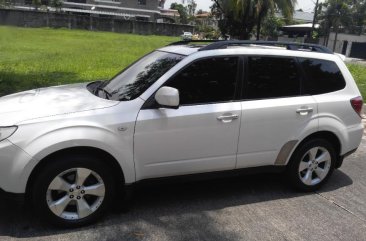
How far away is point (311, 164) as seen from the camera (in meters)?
4.99

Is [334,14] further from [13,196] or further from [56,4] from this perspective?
[13,196]

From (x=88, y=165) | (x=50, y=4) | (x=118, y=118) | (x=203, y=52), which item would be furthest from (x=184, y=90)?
(x=50, y=4)

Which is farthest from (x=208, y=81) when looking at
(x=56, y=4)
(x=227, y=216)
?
(x=56, y=4)

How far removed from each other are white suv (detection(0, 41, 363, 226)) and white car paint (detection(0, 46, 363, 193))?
1 cm

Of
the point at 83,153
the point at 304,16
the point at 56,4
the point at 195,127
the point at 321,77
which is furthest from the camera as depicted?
the point at 304,16

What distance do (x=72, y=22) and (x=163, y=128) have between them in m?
53.7

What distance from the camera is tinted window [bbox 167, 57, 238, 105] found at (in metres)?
4.23

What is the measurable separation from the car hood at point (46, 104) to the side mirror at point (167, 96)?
440 mm

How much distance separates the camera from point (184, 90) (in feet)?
13.9

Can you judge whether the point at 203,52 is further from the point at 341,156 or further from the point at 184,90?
the point at 341,156

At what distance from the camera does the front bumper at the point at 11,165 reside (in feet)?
11.6

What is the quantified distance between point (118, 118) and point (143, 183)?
71 centimetres

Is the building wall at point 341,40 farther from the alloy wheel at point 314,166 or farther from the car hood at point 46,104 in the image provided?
the car hood at point 46,104

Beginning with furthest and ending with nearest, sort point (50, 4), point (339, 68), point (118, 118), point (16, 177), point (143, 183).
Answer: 1. point (50, 4)
2. point (339, 68)
3. point (143, 183)
4. point (118, 118)
5. point (16, 177)
